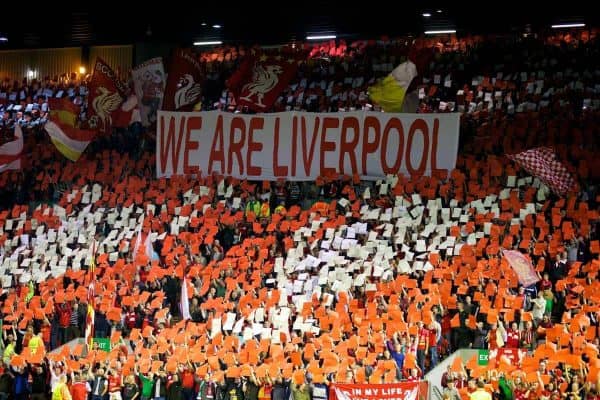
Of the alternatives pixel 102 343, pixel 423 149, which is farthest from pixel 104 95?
pixel 102 343

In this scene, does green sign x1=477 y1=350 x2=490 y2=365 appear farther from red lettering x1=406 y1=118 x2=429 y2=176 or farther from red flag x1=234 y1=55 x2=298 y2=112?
red flag x1=234 y1=55 x2=298 y2=112

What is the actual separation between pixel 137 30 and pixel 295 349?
50.8 ft

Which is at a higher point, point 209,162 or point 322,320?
point 209,162

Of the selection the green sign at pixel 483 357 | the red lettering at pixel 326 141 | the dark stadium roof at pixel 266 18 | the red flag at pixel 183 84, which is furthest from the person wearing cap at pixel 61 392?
the dark stadium roof at pixel 266 18

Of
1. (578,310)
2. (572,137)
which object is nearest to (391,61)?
(572,137)

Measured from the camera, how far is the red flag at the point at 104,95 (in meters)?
31.2

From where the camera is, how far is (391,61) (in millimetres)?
31359

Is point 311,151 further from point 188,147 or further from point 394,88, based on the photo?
point 188,147

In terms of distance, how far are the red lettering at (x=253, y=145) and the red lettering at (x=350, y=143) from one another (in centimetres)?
194

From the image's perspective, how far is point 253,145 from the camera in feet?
94.2

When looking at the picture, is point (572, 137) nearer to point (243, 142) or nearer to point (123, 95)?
point (243, 142)

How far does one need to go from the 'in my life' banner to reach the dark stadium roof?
10.2 ft

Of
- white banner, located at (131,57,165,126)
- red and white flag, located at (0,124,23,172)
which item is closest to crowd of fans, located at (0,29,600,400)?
red and white flag, located at (0,124,23,172)

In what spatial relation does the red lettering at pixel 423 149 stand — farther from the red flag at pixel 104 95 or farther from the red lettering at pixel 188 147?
the red flag at pixel 104 95
